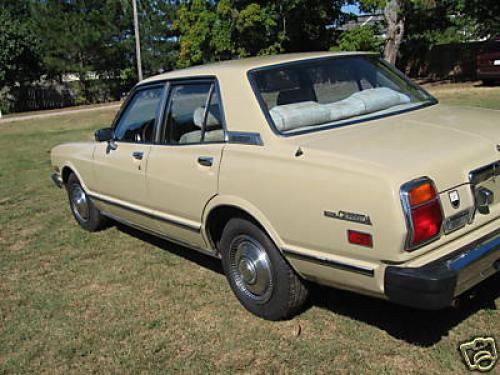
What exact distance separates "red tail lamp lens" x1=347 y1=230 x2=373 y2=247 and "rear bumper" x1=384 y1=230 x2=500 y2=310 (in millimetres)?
162

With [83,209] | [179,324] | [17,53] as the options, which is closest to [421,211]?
[179,324]

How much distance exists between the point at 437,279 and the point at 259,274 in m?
1.23

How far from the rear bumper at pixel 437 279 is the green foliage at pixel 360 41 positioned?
22516mm

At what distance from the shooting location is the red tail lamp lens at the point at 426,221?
2789 millimetres

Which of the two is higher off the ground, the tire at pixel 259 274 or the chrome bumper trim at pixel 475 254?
the chrome bumper trim at pixel 475 254

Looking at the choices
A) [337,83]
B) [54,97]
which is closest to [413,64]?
[54,97]

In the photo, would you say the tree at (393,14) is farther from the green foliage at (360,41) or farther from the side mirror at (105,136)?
the side mirror at (105,136)

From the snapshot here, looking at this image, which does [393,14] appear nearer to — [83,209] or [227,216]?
[83,209]

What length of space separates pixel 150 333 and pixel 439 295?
76.3 inches

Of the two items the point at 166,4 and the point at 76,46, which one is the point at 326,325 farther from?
the point at 166,4

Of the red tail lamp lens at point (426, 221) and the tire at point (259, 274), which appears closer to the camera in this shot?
the red tail lamp lens at point (426, 221)

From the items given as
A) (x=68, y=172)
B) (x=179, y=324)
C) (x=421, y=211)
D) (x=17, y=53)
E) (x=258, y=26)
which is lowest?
(x=179, y=324)

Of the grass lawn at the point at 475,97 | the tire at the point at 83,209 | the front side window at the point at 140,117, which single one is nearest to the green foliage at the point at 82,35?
the grass lawn at the point at 475,97

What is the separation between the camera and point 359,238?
114 inches
